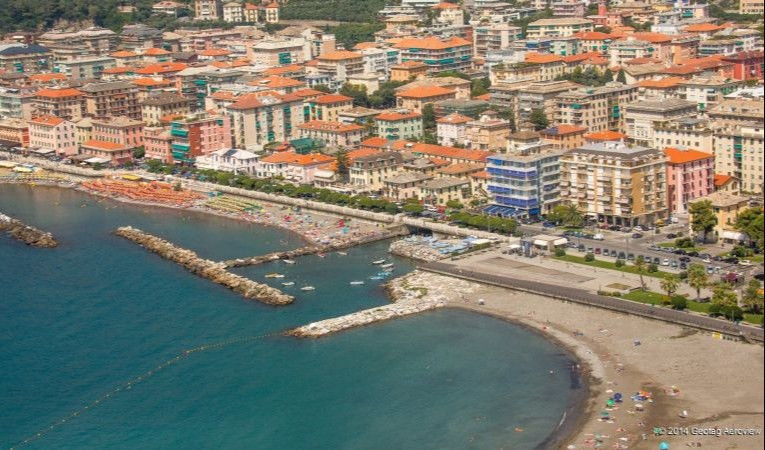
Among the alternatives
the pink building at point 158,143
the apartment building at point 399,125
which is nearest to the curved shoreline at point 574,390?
the apartment building at point 399,125

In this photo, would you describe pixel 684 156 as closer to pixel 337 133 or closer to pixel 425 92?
pixel 337 133

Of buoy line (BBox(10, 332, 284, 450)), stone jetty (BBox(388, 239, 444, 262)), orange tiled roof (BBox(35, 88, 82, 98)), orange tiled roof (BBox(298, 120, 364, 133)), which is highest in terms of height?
orange tiled roof (BBox(35, 88, 82, 98))

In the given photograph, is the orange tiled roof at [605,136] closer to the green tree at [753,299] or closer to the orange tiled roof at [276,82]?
the green tree at [753,299]

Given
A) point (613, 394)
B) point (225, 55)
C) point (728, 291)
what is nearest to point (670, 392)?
point (613, 394)

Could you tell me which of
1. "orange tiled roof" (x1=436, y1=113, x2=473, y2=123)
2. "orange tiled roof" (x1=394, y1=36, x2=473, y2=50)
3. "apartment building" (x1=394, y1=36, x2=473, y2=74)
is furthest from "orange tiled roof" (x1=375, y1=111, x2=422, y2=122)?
"orange tiled roof" (x1=394, y1=36, x2=473, y2=50)

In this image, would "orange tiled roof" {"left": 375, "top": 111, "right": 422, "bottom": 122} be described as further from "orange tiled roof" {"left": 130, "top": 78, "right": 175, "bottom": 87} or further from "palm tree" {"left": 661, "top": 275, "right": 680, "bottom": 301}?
"palm tree" {"left": 661, "top": 275, "right": 680, "bottom": 301}

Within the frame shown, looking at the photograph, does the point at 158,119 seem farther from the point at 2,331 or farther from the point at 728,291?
the point at 728,291
